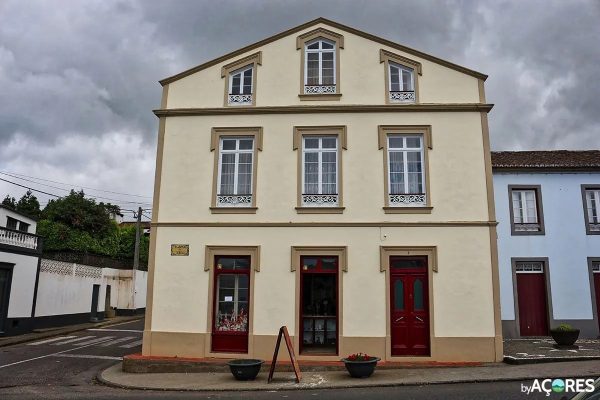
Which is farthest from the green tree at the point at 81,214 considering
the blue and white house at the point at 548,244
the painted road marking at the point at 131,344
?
the blue and white house at the point at 548,244

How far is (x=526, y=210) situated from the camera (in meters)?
17.1

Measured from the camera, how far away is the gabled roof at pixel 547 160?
17.0m

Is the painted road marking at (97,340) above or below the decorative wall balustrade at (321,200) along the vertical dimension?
below

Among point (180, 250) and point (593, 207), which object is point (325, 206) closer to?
point (180, 250)

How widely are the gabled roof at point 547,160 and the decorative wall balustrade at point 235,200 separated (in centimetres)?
900

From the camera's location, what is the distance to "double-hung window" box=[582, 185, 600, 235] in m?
16.8

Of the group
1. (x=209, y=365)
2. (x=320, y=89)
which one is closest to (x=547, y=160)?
→ (x=320, y=89)

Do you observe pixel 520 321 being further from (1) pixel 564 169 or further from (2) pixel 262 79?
(2) pixel 262 79

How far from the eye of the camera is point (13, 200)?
151ft

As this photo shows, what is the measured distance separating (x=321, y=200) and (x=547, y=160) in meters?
9.40

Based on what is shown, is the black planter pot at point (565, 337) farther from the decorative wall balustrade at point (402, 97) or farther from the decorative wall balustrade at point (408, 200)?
the decorative wall balustrade at point (402, 97)

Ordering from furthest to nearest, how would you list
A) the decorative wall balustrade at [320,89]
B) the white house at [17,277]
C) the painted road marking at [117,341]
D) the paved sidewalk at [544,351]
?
1. the white house at [17,277]
2. the painted road marking at [117,341]
3. the decorative wall balustrade at [320,89]
4. the paved sidewalk at [544,351]

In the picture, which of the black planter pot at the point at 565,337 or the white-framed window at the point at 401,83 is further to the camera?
the white-framed window at the point at 401,83

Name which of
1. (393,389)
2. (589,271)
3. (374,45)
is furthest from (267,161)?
(589,271)
